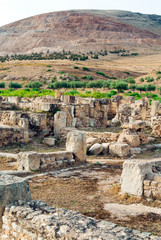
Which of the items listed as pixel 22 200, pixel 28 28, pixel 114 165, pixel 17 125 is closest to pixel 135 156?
pixel 114 165

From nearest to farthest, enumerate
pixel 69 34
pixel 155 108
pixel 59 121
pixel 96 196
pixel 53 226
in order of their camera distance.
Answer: pixel 53 226 < pixel 96 196 < pixel 59 121 < pixel 155 108 < pixel 69 34

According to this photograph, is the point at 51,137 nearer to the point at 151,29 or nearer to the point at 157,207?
the point at 157,207

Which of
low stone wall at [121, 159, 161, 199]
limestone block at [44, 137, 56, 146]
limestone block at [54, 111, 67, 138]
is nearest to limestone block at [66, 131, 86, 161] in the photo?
limestone block at [44, 137, 56, 146]

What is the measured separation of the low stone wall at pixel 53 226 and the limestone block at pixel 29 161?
440 cm

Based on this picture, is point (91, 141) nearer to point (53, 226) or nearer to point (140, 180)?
point (140, 180)

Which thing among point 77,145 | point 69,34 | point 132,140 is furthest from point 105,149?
point 69,34

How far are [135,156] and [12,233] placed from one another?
815 centimetres

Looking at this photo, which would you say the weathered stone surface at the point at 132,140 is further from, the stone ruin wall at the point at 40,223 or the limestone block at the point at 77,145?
the stone ruin wall at the point at 40,223

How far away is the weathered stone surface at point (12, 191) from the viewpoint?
15.8 feet

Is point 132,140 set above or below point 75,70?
below

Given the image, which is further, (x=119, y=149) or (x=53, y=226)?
(x=119, y=149)

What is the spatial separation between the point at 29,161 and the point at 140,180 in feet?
11.5

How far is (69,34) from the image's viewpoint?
131 m

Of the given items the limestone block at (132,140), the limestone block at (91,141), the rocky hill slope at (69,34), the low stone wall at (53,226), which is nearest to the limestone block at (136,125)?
the limestone block at (132,140)
